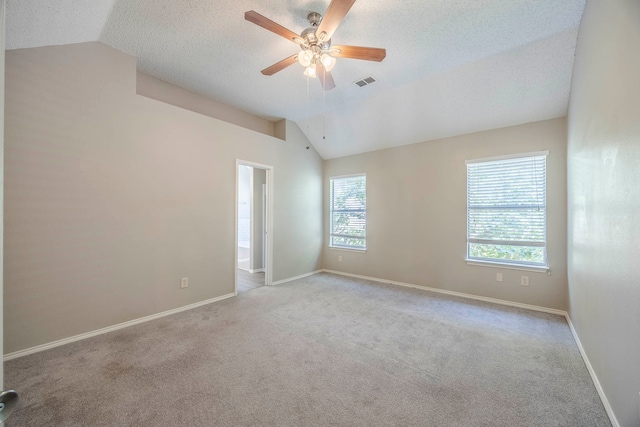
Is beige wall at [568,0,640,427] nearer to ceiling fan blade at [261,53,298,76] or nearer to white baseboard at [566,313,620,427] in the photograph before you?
white baseboard at [566,313,620,427]

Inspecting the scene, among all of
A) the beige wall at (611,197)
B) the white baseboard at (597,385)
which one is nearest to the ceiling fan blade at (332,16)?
the beige wall at (611,197)

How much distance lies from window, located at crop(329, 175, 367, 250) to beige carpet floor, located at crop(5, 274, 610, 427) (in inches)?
84.5

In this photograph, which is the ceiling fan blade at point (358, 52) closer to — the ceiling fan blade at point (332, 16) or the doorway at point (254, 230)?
the ceiling fan blade at point (332, 16)

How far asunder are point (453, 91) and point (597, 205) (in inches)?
84.1

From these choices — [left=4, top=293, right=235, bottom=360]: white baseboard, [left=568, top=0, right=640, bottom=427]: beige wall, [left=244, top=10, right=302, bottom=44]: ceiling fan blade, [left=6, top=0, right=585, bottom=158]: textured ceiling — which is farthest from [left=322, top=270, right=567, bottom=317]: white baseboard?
[left=244, top=10, right=302, bottom=44]: ceiling fan blade

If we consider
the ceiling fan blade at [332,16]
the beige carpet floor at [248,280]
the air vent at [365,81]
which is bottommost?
the beige carpet floor at [248,280]

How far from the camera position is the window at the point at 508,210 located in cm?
345

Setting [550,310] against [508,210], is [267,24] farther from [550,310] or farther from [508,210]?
[550,310]

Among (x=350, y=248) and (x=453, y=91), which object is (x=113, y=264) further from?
(x=453, y=91)

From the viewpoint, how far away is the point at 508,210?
365 centimetres

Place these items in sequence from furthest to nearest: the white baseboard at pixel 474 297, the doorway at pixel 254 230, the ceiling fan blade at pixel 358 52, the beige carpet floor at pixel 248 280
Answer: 1. the doorway at pixel 254 230
2. the beige carpet floor at pixel 248 280
3. the white baseboard at pixel 474 297
4. the ceiling fan blade at pixel 358 52

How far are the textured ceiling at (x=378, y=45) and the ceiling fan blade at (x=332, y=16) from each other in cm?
35

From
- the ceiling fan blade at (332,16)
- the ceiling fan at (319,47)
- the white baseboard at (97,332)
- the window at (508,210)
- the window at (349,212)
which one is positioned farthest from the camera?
the window at (349,212)

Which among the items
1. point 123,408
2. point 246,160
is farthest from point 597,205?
point 246,160
